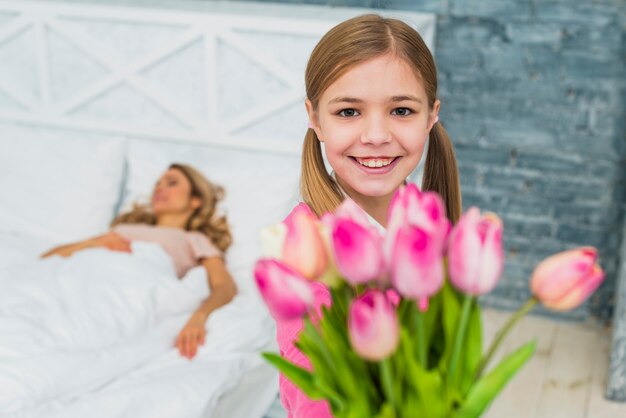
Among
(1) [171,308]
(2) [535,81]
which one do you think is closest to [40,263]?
(1) [171,308]

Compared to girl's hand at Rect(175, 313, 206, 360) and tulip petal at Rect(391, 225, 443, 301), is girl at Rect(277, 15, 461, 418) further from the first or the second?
girl's hand at Rect(175, 313, 206, 360)

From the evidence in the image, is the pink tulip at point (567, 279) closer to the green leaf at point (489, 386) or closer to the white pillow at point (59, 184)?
the green leaf at point (489, 386)

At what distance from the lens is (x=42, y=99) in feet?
9.81

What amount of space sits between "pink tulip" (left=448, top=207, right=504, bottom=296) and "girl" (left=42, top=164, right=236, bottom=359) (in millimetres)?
1745

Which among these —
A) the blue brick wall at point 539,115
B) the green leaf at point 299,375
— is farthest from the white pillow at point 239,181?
the green leaf at point 299,375

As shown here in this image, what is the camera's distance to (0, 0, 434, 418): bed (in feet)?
8.25

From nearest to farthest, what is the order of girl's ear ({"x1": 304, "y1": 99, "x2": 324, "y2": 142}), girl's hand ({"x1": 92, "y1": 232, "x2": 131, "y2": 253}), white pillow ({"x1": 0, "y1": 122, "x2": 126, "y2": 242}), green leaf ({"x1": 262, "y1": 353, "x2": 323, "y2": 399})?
green leaf ({"x1": 262, "y1": 353, "x2": 323, "y2": 399}), girl's ear ({"x1": 304, "y1": 99, "x2": 324, "y2": 142}), girl's hand ({"x1": 92, "y1": 232, "x2": 131, "y2": 253}), white pillow ({"x1": 0, "y1": 122, "x2": 126, "y2": 242})

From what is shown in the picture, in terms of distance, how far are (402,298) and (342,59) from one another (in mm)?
469

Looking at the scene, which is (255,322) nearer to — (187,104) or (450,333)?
(187,104)

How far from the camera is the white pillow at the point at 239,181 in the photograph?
248cm

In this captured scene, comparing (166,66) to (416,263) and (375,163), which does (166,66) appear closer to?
(375,163)

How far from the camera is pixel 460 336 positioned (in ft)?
2.10

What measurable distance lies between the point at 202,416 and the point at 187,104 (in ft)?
4.24

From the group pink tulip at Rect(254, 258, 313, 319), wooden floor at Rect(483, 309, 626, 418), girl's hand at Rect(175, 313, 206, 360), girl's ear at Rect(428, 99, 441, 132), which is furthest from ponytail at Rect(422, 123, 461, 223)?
wooden floor at Rect(483, 309, 626, 418)
